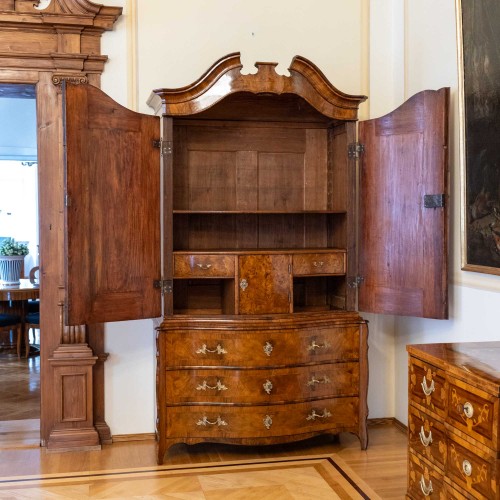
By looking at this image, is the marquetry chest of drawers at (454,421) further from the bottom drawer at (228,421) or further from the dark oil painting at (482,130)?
the bottom drawer at (228,421)

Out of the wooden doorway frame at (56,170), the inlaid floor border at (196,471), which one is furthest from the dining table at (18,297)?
the inlaid floor border at (196,471)

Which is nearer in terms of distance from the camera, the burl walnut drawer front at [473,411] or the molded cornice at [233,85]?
the burl walnut drawer front at [473,411]

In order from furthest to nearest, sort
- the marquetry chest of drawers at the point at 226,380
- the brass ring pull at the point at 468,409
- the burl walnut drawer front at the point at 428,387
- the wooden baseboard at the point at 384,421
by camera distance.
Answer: the wooden baseboard at the point at 384,421 < the marquetry chest of drawers at the point at 226,380 < the burl walnut drawer front at the point at 428,387 < the brass ring pull at the point at 468,409

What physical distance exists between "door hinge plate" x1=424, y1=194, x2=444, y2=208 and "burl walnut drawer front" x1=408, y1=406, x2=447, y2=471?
1.30 metres

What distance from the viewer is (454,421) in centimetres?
260

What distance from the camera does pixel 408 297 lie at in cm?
403

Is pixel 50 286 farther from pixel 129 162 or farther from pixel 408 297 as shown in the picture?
pixel 408 297

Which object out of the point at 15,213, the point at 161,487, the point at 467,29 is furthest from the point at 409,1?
the point at 15,213

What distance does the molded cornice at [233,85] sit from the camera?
3.91 metres

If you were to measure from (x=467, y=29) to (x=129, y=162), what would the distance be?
191 cm

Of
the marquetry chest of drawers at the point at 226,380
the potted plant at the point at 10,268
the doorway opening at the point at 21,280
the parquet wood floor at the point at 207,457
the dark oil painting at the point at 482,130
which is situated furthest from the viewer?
the potted plant at the point at 10,268

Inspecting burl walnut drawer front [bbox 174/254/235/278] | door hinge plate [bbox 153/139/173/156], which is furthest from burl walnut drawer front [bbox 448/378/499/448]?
door hinge plate [bbox 153/139/173/156]

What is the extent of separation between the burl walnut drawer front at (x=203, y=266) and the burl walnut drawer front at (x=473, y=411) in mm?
1724

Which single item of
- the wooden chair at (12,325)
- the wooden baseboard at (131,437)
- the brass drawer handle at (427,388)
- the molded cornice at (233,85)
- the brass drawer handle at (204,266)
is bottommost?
the wooden baseboard at (131,437)
